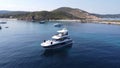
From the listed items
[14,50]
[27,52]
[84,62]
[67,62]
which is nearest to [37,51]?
[27,52]

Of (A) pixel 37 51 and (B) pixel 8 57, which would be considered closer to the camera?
(B) pixel 8 57

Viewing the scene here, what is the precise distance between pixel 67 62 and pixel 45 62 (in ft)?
25.6

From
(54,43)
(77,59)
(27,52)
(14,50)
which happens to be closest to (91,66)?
(77,59)

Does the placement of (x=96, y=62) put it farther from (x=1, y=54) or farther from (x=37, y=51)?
(x=1, y=54)

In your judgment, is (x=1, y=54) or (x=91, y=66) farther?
(x=1, y=54)

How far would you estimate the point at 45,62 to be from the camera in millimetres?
55062

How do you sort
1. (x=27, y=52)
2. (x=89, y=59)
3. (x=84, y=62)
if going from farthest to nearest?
(x=27, y=52) → (x=89, y=59) → (x=84, y=62)

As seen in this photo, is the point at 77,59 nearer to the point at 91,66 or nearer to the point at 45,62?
the point at 91,66

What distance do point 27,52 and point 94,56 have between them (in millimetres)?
28317

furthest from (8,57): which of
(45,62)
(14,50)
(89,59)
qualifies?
(89,59)

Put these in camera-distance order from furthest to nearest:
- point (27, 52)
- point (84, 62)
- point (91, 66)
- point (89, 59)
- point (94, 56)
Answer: point (27, 52) < point (94, 56) < point (89, 59) < point (84, 62) < point (91, 66)

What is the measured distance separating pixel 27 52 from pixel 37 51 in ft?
14.1

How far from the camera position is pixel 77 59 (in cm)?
5819

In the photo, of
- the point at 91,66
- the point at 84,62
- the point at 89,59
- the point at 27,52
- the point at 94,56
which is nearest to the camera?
the point at 91,66
